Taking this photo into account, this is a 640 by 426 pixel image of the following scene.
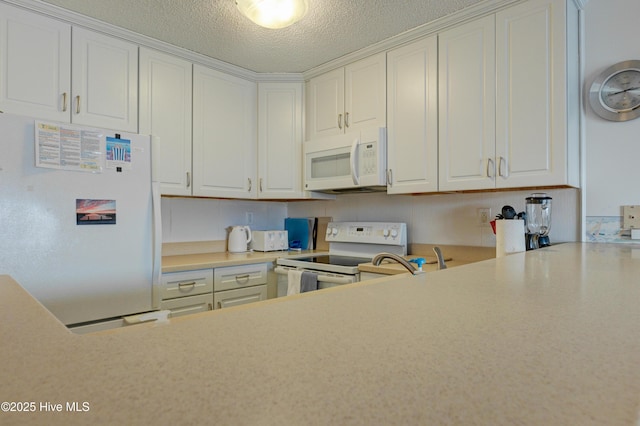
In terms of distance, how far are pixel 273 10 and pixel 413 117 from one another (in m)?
1.07

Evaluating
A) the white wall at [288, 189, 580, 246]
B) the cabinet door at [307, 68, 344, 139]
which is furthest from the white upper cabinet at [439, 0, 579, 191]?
the cabinet door at [307, 68, 344, 139]

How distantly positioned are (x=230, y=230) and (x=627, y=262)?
2.64 m

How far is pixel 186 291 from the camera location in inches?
89.4

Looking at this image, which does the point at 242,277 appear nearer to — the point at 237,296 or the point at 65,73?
the point at 237,296

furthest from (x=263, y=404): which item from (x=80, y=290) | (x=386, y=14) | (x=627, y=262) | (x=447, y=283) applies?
(x=386, y=14)

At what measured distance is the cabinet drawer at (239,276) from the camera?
7.97 feet

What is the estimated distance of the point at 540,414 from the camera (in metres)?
0.27

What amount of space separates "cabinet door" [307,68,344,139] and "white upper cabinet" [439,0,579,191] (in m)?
0.78

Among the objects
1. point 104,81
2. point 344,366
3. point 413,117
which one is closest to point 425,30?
point 413,117

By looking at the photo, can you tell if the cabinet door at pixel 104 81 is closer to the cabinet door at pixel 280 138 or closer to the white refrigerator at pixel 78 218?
the white refrigerator at pixel 78 218

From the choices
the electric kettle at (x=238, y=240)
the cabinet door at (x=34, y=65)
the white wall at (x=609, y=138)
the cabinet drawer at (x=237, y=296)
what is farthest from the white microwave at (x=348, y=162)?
the cabinet door at (x=34, y=65)

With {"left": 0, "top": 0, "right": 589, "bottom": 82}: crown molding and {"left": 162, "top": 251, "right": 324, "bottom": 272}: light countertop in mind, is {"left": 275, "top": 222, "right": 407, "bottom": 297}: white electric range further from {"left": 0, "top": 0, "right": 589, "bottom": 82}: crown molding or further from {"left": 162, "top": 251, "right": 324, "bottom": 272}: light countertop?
{"left": 0, "top": 0, "right": 589, "bottom": 82}: crown molding

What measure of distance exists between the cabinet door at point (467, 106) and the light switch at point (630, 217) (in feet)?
2.16

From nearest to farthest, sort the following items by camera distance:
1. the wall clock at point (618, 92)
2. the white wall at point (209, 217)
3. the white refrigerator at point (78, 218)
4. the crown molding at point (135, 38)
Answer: the white refrigerator at point (78, 218) → the wall clock at point (618, 92) → the crown molding at point (135, 38) → the white wall at point (209, 217)
